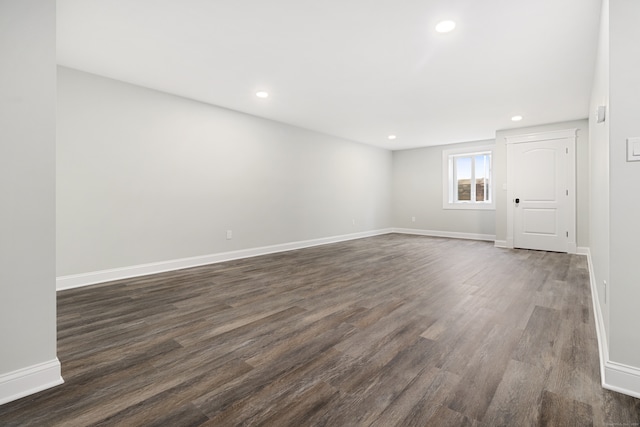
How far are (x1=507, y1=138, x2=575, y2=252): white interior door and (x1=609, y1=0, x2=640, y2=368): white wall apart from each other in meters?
4.83

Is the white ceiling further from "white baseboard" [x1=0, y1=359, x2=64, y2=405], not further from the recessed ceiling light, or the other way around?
"white baseboard" [x1=0, y1=359, x2=64, y2=405]

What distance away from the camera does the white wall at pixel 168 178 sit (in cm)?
330

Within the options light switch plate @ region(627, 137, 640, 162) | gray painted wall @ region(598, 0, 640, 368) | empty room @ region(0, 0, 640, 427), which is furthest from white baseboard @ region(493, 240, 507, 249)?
light switch plate @ region(627, 137, 640, 162)

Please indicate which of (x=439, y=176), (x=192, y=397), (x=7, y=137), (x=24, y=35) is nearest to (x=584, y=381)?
(x=192, y=397)

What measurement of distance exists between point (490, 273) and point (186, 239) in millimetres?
4212

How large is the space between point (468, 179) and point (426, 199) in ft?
3.72

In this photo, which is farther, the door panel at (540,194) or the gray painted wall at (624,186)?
the door panel at (540,194)

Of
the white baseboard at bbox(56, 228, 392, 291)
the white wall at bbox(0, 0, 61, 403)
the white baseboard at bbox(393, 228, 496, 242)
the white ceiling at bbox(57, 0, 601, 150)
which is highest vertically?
the white ceiling at bbox(57, 0, 601, 150)

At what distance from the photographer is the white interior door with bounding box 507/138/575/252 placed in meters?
5.34

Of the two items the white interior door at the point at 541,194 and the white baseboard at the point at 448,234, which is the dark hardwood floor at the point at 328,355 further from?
the white baseboard at the point at 448,234

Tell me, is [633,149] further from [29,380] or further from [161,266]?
[161,266]

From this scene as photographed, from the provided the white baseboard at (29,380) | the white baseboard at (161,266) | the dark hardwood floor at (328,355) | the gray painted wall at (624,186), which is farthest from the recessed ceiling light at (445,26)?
the white baseboard at (161,266)

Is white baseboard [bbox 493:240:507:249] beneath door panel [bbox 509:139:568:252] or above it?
beneath

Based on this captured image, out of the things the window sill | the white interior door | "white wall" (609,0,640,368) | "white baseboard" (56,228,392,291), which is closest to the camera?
"white wall" (609,0,640,368)
